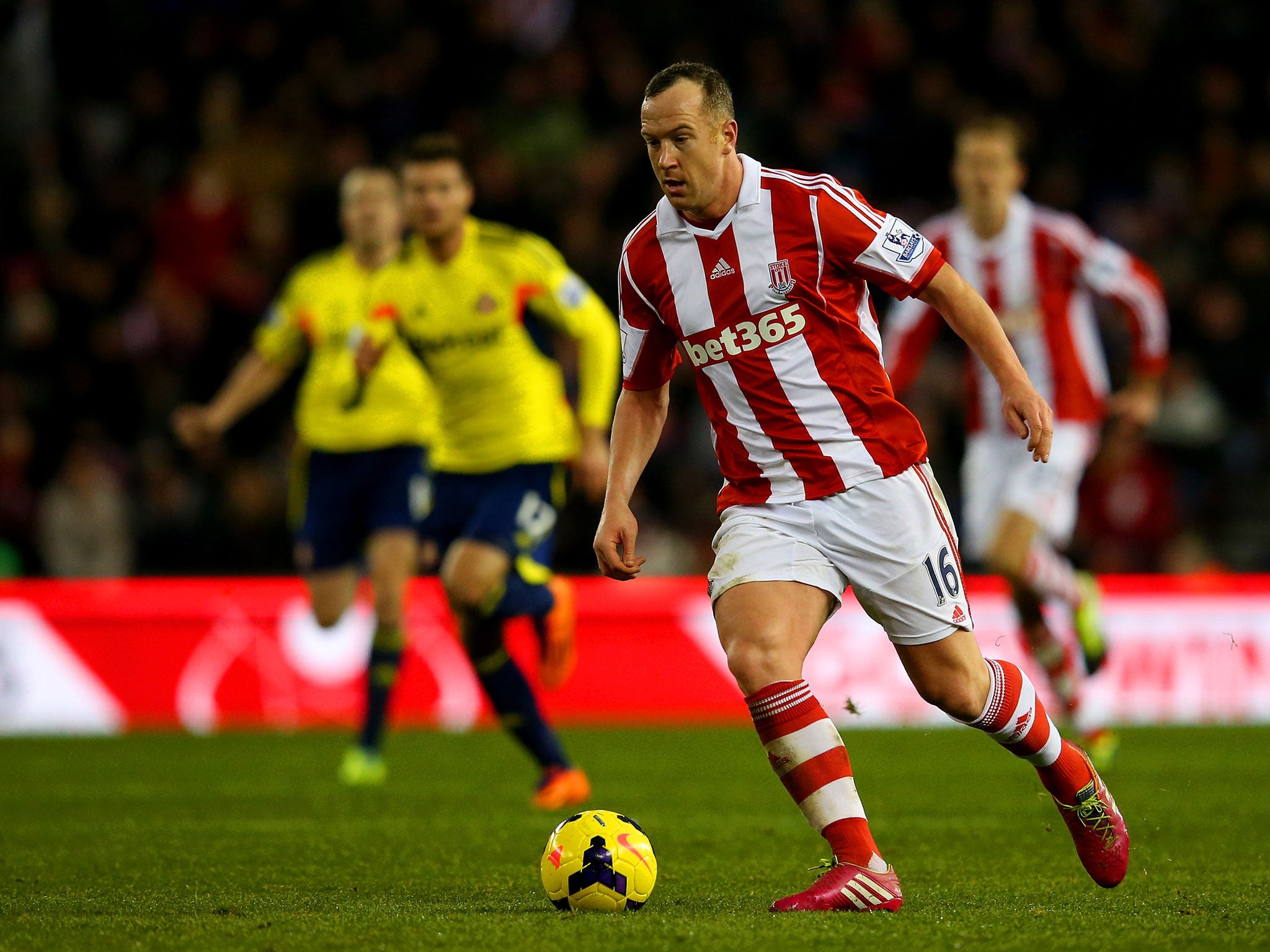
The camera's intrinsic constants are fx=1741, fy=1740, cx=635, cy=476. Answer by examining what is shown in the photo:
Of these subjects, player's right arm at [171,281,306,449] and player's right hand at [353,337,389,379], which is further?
player's right arm at [171,281,306,449]

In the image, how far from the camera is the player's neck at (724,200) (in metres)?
4.51

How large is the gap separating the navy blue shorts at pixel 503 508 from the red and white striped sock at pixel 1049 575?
2289mm

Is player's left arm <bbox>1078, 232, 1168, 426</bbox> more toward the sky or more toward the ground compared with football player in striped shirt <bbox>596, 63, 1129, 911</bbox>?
more toward the sky

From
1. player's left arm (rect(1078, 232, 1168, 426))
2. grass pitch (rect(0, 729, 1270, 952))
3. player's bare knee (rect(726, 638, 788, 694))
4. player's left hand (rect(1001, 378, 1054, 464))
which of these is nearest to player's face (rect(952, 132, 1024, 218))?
player's left arm (rect(1078, 232, 1168, 426))

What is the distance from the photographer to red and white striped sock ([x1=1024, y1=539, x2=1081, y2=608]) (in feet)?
26.9

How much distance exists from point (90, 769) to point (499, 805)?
2.80 metres

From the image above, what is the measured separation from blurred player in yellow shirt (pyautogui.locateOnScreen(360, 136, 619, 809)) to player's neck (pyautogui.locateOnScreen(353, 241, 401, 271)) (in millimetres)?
1406

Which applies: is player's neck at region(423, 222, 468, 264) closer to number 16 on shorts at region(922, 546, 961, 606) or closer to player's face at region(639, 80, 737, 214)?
player's face at region(639, 80, 737, 214)

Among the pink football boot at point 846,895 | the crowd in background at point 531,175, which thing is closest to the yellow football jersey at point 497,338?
the pink football boot at point 846,895

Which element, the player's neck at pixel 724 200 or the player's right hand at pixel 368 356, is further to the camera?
the player's right hand at pixel 368 356

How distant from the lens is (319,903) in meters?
4.50

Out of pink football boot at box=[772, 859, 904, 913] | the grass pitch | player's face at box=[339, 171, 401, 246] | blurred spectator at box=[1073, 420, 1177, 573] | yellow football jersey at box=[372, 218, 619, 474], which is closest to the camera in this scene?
the grass pitch

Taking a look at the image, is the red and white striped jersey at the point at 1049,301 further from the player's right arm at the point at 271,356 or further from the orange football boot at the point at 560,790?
the player's right arm at the point at 271,356

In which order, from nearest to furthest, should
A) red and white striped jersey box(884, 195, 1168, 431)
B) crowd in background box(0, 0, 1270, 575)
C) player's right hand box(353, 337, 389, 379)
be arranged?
player's right hand box(353, 337, 389, 379) < red and white striped jersey box(884, 195, 1168, 431) < crowd in background box(0, 0, 1270, 575)
